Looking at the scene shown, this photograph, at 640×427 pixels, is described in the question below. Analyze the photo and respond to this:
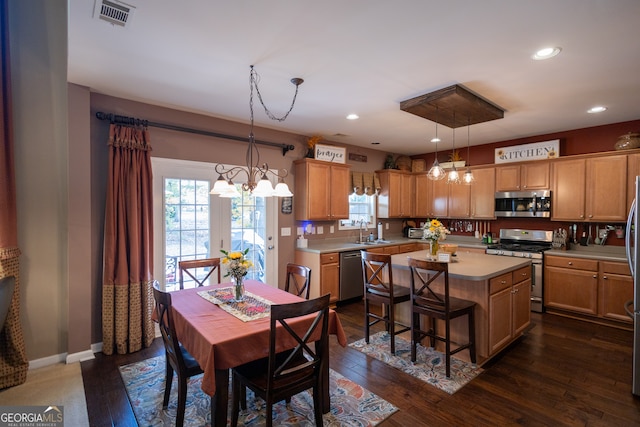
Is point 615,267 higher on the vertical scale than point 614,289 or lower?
higher

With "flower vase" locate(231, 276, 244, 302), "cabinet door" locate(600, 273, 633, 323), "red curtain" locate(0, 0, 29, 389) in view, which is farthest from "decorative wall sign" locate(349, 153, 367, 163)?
"red curtain" locate(0, 0, 29, 389)

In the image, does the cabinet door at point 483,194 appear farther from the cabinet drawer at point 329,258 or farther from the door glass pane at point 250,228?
the door glass pane at point 250,228

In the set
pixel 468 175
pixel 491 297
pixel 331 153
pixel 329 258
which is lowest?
pixel 491 297

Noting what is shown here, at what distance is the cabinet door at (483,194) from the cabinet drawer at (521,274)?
209 centimetres

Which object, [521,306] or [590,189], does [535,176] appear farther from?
[521,306]

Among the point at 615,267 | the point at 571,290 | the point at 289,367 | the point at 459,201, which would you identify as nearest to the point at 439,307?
the point at 289,367

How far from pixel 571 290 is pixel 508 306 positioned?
182 cm

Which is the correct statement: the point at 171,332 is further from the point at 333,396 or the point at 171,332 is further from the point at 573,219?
the point at 573,219

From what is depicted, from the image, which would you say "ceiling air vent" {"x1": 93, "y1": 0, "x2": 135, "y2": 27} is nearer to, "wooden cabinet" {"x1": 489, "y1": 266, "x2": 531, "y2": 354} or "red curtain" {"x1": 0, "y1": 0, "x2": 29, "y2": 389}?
"red curtain" {"x1": 0, "y1": 0, "x2": 29, "y2": 389}

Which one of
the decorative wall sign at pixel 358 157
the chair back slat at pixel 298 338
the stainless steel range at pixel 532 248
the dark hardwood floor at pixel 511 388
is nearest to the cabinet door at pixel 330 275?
the dark hardwood floor at pixel 511 388

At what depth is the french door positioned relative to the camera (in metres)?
3.64

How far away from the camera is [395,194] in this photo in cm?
626

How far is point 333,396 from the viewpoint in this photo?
8.20ft

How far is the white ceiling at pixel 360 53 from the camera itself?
74.6 inches
